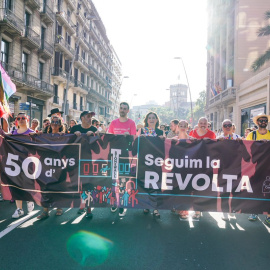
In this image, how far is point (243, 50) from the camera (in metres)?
27.9

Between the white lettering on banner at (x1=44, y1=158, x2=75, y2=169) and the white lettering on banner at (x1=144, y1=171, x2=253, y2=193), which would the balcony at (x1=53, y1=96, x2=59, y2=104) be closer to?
the white lettering on banner at (x1=44, y1=158, x2=75, y2=169)

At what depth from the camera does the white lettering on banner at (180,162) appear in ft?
14.6

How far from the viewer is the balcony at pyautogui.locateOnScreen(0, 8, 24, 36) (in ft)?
57.0

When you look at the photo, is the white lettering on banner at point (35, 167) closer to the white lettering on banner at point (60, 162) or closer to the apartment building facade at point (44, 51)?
the white lettering on banner at point (60, 162)

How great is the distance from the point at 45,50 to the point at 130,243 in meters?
23.7

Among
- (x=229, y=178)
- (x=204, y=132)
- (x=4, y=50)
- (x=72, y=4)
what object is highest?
(x=72, y=4)

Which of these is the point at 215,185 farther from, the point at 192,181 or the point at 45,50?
the point at 45,50

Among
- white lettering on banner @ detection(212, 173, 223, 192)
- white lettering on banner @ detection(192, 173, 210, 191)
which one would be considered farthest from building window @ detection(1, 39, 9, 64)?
white lettering on banner @ detection(212, 173, 223, 192)

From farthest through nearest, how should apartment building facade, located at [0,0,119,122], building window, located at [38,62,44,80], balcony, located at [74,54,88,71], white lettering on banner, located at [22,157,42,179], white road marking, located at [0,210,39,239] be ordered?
1. balcony, located at [74,54,88,71]
2. building window, located at [38,62,44,80]
3. apartment building facade, located at [0,0,119,122]
4. white lettering on banner, located at [22,157,42,179]
5. white road marking, located at [0,210,39,239]

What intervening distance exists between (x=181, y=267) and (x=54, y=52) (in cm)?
2796

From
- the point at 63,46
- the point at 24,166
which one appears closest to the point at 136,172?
the point at 24,166

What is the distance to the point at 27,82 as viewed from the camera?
20.8 meters

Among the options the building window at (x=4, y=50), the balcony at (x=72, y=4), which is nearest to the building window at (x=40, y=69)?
the building window at (x=4, y=50)

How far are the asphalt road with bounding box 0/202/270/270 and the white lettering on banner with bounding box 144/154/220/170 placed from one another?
3.31ft
